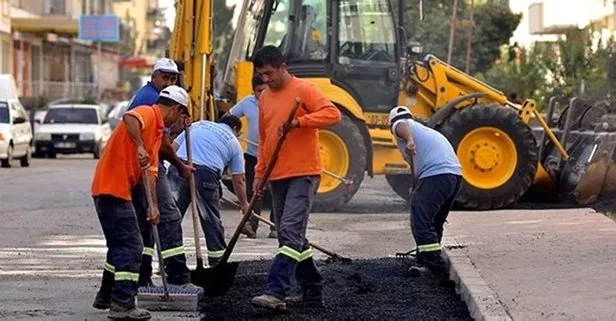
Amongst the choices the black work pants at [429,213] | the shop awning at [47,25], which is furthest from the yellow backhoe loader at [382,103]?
the shop awning at [47,25]

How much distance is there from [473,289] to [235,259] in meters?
3.89

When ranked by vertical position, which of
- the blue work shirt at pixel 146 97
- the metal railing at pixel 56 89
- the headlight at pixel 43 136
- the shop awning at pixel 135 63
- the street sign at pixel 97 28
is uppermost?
the street sign at pixel 97 28

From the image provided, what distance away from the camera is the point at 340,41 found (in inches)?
761

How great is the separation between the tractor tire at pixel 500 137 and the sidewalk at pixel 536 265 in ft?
8.01

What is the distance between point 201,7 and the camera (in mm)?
18781

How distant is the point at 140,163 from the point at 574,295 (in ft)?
10.1

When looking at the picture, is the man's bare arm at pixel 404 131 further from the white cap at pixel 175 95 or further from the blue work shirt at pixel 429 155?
the white cap at pixel 175 95

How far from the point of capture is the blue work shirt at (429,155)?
1196 centimetres

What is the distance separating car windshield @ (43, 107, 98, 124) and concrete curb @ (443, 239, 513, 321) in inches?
1112

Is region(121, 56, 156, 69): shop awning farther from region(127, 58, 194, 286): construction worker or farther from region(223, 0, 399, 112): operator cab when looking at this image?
region(127, 58, 194, 286): construction worker

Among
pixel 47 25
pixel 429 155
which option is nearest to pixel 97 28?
pixel 47 25

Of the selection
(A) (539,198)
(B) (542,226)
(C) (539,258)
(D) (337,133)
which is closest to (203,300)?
(C) (539,258)

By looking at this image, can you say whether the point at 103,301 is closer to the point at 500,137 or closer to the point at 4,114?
the point at 500,137

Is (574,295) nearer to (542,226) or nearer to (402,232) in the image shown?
(542,226)
